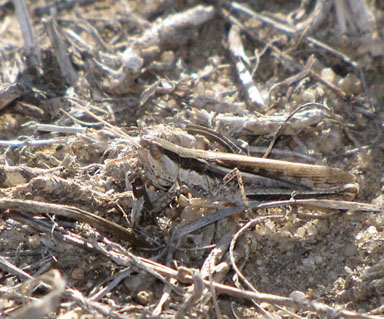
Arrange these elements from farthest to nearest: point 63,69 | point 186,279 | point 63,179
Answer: point 63,69 < point 63,179 < point 186,279

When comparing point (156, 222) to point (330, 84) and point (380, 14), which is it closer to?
point (330, 84)

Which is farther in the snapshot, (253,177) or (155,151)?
(253,177)

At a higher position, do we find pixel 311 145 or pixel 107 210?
pixel 107 210

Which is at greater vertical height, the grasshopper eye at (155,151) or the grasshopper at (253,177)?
the grasshopper eye at (155,151)

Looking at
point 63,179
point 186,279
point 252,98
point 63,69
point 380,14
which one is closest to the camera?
point 186,279

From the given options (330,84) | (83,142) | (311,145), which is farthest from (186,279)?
(330,84)

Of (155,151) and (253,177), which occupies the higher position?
(155,151)

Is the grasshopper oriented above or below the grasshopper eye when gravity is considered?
below

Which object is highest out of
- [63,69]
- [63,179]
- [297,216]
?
[63,69]
